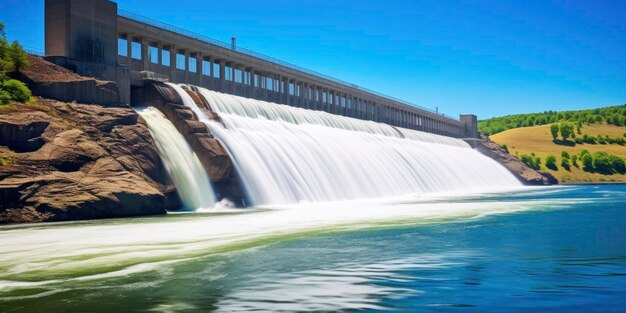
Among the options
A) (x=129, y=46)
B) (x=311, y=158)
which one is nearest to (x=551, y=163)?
(x=311, y=158)

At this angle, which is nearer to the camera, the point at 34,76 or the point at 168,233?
the point at 168,233

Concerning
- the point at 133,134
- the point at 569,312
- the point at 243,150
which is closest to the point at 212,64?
the point at 243,150

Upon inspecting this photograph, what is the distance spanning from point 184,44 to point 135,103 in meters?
14.7

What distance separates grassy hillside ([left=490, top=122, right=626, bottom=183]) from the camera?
12688 centimetres

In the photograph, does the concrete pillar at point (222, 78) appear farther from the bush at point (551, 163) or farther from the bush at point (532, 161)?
the bush at point (551, 163)

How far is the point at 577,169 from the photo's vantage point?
Result: 129875mm

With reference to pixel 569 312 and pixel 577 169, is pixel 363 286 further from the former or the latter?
pixel 577 169

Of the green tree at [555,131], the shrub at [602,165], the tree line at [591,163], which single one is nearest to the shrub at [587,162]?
the tree line at [591,163]

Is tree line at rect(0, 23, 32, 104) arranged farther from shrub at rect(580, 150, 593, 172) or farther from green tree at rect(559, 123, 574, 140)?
green tree at rect(559, 123, 574, 140)

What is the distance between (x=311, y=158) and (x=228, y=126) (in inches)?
229

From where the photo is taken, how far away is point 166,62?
1868 inches

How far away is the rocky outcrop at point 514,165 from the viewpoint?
298 ft

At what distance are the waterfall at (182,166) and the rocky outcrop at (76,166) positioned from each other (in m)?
0.73

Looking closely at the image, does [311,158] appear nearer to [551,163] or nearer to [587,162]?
[551,163]
